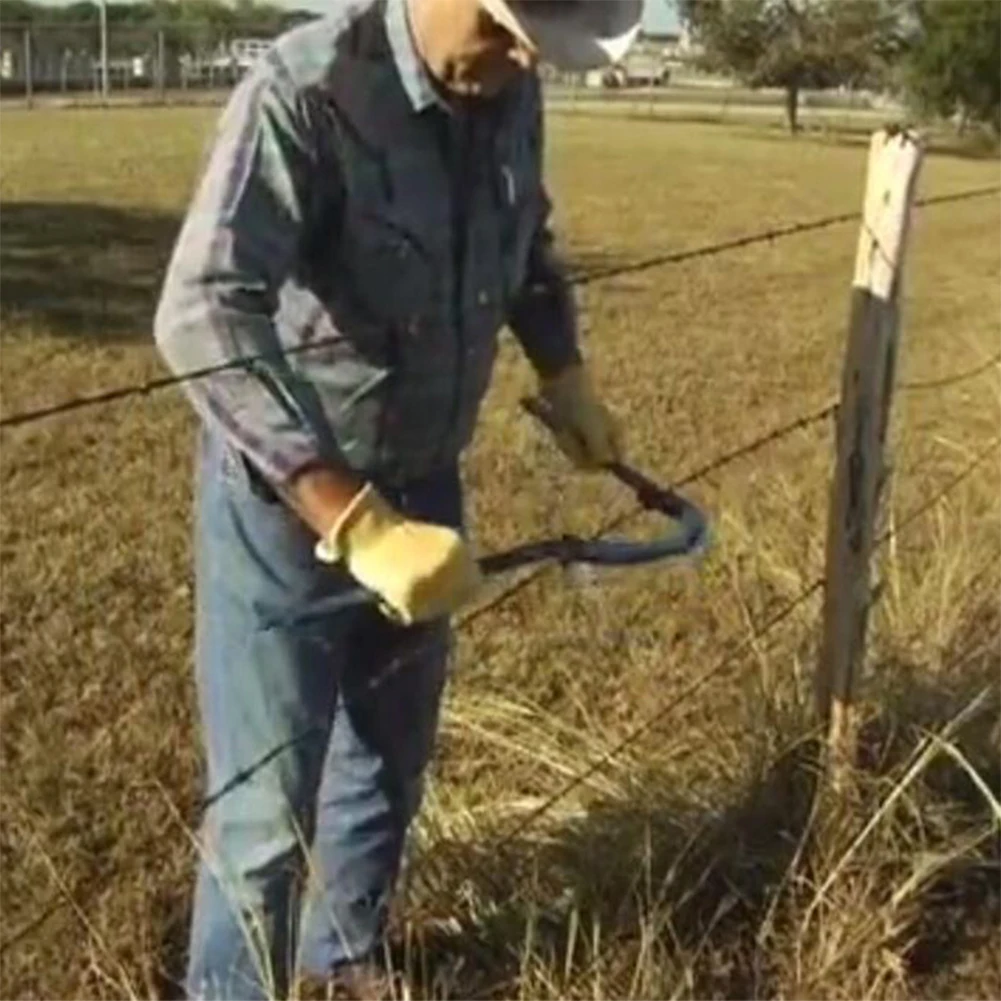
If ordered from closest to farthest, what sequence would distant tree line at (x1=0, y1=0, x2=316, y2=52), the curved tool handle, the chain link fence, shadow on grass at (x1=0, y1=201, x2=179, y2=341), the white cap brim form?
the white cap brim < the curved tool handle < shadow on grass at (x1=0, y1=201, x2=179, y2=341) < the chain link fence < distant tree line at (x1=0, y1=0, x2=316, y2=52)

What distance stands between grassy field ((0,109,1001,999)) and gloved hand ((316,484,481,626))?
3.14 feet

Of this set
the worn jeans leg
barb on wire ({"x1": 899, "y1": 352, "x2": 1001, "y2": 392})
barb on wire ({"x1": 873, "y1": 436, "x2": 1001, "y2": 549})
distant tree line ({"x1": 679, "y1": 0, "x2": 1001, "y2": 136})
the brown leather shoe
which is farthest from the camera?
distant tree line ({"x1": 679, "y1": 0, "x2": 1001, "y2": 136})

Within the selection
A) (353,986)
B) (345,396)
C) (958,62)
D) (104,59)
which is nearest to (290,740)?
(345,396)

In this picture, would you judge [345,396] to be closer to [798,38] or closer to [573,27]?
[573,27]

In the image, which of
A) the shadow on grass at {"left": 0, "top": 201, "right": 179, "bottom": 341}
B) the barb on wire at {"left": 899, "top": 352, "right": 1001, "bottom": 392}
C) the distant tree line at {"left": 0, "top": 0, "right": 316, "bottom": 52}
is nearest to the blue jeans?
the barb on wire at {"left": 899, "top": 352, "right": 1001, "bottom": 392}

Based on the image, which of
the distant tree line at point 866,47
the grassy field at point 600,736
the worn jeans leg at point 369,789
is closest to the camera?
the worn jeans leg at point 369,789

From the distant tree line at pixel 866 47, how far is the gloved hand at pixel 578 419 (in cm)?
5052

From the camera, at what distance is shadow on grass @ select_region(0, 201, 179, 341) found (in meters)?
10.4

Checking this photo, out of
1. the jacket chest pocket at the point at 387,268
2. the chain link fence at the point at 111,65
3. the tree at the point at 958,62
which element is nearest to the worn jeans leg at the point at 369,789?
the jacket chest pocket at the point at 387,268

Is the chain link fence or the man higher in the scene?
the man

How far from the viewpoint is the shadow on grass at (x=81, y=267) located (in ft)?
34.1

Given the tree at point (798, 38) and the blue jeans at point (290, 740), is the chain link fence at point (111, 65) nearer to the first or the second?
the tree at point (798, 38)

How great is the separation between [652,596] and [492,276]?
2.86 meters

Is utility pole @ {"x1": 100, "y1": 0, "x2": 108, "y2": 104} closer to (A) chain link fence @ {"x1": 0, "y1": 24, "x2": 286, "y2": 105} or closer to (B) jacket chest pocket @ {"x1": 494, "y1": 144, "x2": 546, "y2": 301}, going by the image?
(A) chain link fence @ {"x1": 0, "y1": 24, "x2": 286, "y2": 105}
